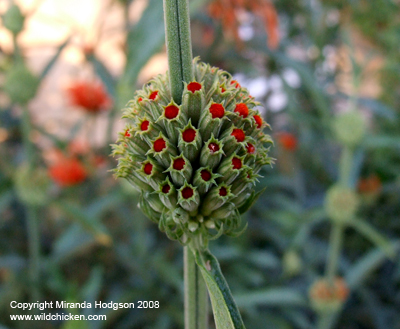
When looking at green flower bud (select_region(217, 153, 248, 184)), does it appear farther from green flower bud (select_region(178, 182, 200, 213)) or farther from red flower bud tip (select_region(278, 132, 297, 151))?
red flower bud tip (select_region(278, 132, 297, 151))

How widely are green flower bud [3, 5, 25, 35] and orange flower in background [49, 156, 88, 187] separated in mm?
447

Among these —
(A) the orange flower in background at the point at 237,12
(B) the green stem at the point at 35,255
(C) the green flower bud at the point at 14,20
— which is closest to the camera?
(C) the green flower bud at the point at 14,20

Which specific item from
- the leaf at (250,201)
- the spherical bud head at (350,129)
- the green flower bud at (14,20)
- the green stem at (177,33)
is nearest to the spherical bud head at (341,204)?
the spherical bud head at (350,129)

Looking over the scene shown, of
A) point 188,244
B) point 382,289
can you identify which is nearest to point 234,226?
point 188,244

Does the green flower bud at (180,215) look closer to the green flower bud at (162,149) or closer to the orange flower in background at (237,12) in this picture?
the green flower bud at (162,149)

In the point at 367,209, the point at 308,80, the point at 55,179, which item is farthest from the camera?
the point at 367,209

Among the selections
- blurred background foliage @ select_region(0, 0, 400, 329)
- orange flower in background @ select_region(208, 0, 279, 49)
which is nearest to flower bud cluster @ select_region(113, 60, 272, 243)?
blurred background foliage @ select_region(0, 0, 400, 329)

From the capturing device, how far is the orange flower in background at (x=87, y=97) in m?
1.39

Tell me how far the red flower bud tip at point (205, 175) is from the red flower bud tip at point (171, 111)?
62 millimetres

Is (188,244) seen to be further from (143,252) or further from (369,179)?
(369,179)

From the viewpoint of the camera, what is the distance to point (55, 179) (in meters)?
1.26

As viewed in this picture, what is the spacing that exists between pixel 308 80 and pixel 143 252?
2.37 ft

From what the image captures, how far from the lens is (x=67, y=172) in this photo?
1244 millimetres

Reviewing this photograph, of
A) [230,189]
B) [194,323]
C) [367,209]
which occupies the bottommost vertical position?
[194,323]
